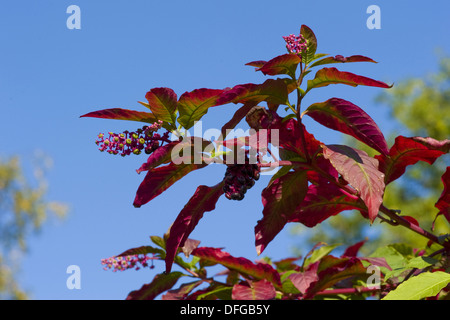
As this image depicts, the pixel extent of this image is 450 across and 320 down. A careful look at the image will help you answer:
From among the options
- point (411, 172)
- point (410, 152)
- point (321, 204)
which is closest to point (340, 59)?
point (410, 152)

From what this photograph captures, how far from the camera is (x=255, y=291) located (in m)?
1.46

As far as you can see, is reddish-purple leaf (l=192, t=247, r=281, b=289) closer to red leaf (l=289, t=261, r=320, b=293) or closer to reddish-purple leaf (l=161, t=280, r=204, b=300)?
red leaf (l=289, t=261, r=320, b=293)

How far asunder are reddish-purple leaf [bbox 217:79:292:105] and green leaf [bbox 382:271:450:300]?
0.53 m

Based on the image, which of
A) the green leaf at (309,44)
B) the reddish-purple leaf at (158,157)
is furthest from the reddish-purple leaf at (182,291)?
the green leaf at (309,44)

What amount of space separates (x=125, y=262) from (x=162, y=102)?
69 cm

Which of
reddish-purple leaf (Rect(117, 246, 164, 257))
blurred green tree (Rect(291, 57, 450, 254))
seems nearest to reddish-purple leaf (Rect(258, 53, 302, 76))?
reddish-purple leaf (Rect(117, 246, 164, 257))

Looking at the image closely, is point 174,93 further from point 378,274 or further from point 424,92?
point 424,92

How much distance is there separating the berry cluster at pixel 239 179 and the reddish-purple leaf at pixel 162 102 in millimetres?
210

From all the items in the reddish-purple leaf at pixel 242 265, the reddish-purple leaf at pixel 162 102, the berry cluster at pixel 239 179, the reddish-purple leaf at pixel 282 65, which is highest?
the reddish-purple leaf at pixel 282 65

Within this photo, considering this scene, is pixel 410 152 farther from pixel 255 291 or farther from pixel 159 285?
pixel 159 285

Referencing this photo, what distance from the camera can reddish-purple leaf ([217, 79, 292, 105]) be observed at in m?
1.19

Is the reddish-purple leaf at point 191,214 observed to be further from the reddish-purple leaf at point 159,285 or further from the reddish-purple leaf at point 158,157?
the reddish-purple leaf at point 159,285

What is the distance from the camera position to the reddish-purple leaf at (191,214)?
129 cm
